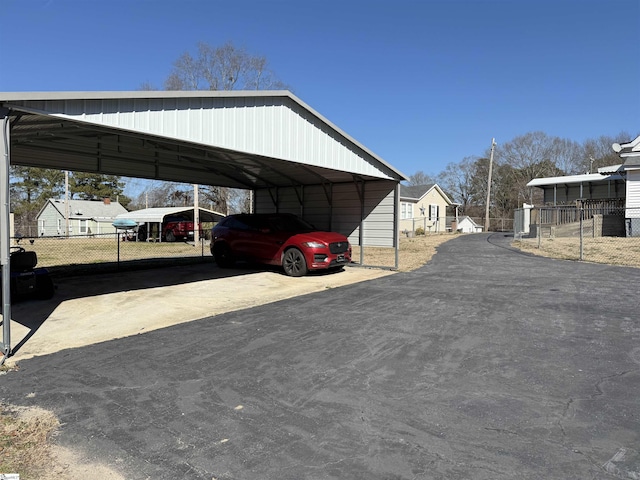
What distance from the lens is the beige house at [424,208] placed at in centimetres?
3721

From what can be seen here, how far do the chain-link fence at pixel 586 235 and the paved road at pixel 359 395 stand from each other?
31.1ft

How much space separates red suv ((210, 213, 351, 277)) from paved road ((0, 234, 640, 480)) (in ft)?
13.4

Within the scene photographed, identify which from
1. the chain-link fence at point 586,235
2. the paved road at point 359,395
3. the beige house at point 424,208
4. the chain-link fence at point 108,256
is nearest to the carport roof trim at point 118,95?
the paved road at point 359,395

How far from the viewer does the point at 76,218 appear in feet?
139

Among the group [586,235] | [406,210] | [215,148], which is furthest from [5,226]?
[406,210]

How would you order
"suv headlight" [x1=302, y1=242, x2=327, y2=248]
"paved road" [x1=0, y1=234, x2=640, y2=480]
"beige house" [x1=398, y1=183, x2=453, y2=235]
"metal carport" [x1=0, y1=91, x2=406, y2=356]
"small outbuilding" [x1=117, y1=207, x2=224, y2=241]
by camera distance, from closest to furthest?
"paved road" [x1=0, y1=234, x2=640, y2=480], "metal carport" [x1=0, y1=91, x2=406, y2=356], "suv headlight" [x1=302, y1=242, x2=327, y2=248], "small outbuilding" [x1=117, y1=207, x2=224, y2=241], "beige house" [x1=398, y1=183, x2=453, y2=235]

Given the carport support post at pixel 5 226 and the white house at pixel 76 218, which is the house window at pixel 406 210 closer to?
the white house at pixel 76 218

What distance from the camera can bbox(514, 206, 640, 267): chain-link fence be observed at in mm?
14955

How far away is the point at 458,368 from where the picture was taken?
4.38 meters

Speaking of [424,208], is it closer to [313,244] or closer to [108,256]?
[108,256]

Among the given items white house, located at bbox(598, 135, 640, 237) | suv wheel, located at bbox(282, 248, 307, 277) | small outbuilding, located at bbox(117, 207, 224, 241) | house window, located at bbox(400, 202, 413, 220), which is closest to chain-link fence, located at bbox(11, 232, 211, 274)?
suv wheel, located at bbox(282, 248, 307, 277)

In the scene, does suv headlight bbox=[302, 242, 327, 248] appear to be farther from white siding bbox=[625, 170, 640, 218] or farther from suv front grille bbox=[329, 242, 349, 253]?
white siding bbox=[625, 170, 640, 218]

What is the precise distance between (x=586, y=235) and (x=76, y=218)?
44.1 metres

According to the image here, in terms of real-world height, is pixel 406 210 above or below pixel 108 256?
above
